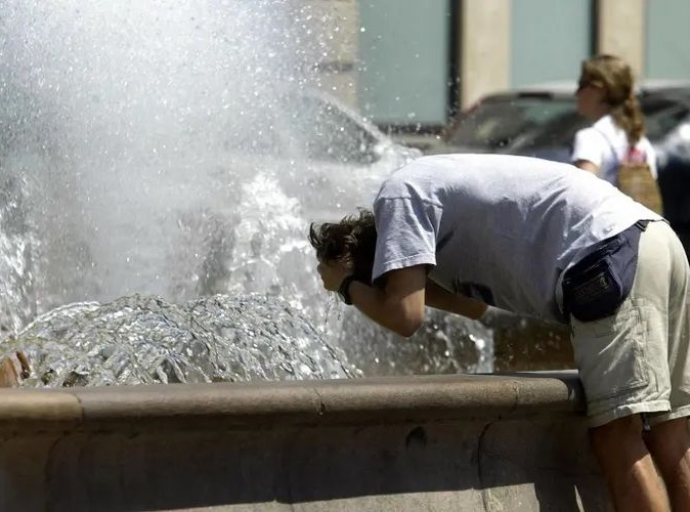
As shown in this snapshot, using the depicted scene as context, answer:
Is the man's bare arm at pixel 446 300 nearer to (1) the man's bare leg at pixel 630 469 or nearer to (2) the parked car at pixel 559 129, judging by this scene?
(1) the man's bare leg at pixel 630 469

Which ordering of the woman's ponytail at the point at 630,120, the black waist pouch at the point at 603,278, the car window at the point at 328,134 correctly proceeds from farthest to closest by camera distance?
the car window at the point at 328,134 → the woman's ponytail at the point at 630,120 → the black waist pouch at the point at 603,278

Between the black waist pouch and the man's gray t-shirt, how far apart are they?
0.02 m

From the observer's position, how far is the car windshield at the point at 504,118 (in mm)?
11156

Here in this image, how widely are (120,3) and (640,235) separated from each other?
4.75 m

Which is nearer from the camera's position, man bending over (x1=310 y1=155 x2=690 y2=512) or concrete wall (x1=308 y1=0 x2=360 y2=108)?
man bending over (x1=310 y1=155 x2=690 y2=512)

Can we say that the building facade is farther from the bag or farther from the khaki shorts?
the khaki shorts

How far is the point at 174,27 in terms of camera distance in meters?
8.55

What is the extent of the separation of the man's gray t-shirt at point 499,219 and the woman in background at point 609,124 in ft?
10.2

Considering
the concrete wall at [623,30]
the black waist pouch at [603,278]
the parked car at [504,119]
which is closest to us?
the black waist pouch at [603,278]

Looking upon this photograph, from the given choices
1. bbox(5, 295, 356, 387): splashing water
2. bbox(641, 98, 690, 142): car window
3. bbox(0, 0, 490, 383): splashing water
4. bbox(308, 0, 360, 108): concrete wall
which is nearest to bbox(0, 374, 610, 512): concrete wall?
bbox(5, 295, 356, 387): splashing water

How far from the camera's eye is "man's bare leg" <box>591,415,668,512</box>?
13.2 ft

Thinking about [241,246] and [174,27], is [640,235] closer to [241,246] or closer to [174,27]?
[241,246]

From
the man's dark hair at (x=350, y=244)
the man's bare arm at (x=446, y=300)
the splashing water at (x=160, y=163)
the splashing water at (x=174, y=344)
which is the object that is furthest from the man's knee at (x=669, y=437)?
the splashing water at (x=160, y=163)

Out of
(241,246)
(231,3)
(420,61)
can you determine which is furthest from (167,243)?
(420,61)
